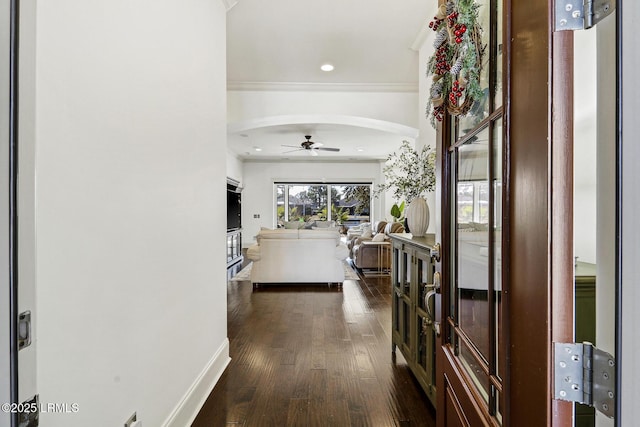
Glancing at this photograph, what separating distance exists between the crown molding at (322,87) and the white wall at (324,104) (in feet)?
0.14

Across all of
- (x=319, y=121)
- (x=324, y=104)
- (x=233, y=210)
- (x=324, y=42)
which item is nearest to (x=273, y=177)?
(x=233, y=210)

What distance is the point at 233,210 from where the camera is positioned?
8344mm

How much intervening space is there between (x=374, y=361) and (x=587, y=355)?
233cm

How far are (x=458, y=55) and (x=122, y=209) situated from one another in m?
1.29

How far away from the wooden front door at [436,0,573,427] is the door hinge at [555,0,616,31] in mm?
15

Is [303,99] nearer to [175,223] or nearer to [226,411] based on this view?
[175,223]

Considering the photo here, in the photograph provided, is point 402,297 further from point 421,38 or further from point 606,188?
point 421,38

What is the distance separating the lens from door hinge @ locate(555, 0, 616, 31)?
584 millimetres

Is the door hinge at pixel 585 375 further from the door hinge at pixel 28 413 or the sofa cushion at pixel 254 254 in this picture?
the sofa cushion at pixel 254 254

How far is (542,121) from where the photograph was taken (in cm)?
63

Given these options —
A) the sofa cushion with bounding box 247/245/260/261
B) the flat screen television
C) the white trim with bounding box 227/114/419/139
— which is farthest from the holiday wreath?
the flat screen television

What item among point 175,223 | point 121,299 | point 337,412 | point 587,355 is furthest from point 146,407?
point 587,355

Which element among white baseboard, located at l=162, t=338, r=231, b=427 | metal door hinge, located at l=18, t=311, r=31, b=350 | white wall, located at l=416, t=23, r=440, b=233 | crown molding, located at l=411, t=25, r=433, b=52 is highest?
crown molding, located at l=411, t=25, r=433, b=52

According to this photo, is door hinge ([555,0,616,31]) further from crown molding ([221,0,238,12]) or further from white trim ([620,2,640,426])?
crown molding ([221,0,238,12])
